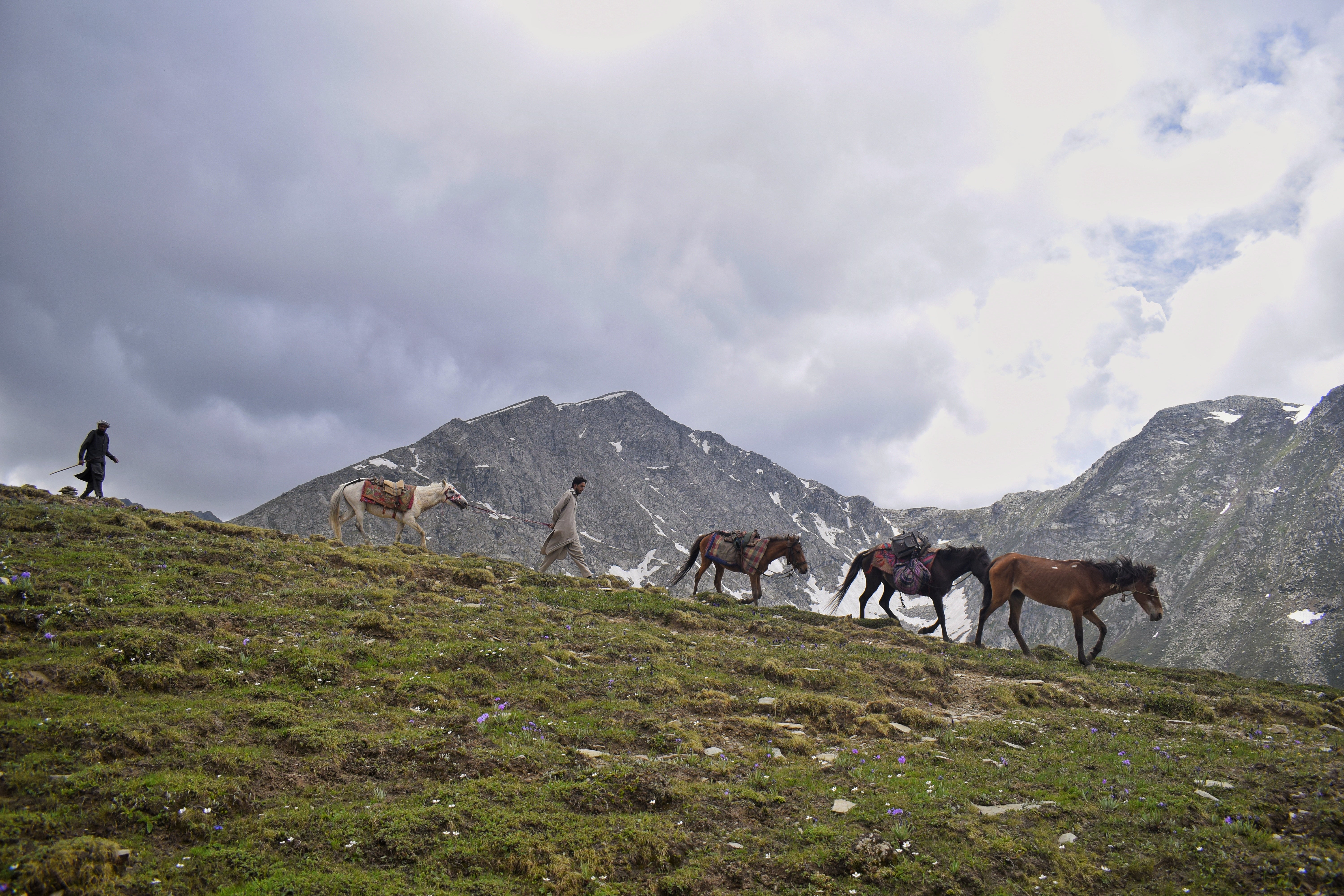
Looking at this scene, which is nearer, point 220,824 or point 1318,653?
point 220,824

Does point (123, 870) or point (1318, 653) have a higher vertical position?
point (123, 870)

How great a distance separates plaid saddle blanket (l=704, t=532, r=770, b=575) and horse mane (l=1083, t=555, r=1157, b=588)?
36.8 ft

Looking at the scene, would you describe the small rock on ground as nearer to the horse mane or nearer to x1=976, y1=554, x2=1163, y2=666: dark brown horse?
x1=976, y1=554, x2=1163, y2=666: dark brown horse

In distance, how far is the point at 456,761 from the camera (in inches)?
325

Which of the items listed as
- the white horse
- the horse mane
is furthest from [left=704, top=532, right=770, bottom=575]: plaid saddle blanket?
the white horse

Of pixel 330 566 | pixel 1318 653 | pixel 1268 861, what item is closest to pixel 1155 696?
pixel 1268 861

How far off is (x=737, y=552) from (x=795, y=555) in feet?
8.46

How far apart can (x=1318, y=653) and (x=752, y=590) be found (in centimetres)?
20450

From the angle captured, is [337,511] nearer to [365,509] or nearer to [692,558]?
[365,509]

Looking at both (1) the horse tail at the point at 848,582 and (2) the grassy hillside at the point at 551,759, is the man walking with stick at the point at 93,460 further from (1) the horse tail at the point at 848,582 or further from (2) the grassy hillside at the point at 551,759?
(1) the horse tail at the point at 848,582

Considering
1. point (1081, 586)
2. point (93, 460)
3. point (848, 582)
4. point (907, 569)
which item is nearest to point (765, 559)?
point (848, 582)

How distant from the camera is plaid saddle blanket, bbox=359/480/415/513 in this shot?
96.2 feet

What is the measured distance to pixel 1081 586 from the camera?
1986 centimetres

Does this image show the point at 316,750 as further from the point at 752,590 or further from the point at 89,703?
the point at 752,590
